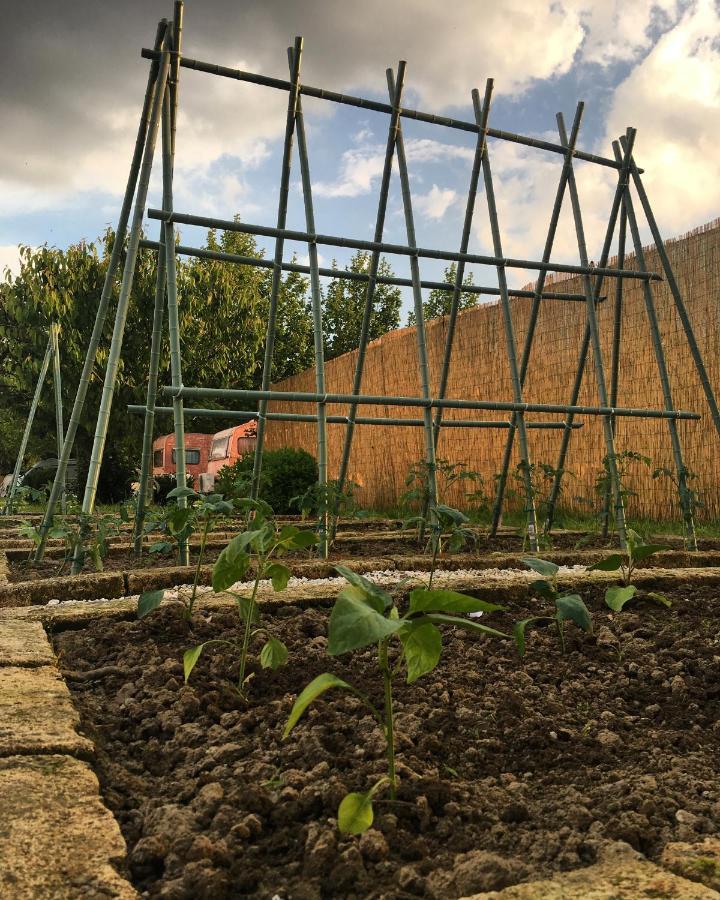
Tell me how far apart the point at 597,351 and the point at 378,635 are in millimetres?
3415

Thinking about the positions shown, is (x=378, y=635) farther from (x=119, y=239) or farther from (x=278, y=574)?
(x=119, y=239)

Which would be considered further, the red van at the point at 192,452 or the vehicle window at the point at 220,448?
the red van at the point at 192,452

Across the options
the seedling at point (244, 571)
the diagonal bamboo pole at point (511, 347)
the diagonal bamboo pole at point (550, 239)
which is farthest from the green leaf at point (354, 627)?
the diagonal bamboo pole at point (550, 239)

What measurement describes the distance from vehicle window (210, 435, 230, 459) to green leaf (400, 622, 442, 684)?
11.0 meters

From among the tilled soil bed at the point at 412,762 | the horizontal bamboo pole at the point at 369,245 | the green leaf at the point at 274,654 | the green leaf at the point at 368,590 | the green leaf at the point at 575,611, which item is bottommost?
the tilled soil bed at the point at 412,762

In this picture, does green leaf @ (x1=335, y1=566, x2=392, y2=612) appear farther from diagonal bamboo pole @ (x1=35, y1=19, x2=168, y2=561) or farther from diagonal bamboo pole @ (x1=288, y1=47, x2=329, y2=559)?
diagonal bamboo pole @ (x1=35, y1=19, x2=168, y2=561)

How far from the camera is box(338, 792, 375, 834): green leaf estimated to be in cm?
94

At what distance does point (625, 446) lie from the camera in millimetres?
6301

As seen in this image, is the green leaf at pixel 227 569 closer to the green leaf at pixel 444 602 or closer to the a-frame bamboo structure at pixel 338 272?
the green leaf at pixel 444 602

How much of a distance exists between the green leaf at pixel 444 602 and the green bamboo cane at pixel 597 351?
9.36ft

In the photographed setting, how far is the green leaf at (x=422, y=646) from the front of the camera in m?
1.09

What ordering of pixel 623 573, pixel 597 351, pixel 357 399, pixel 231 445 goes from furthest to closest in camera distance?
pixel 231 445, pixel 597 351, pixel 357 399, pixel 623 573

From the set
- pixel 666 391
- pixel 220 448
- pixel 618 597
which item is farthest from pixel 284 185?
pixel 220 448

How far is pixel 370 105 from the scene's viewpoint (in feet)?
13.4
